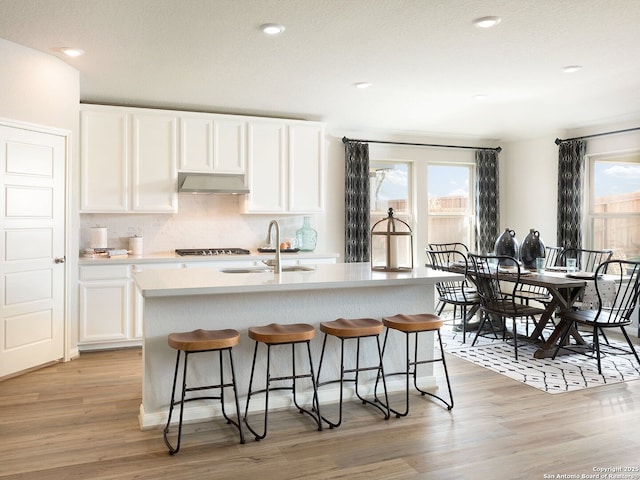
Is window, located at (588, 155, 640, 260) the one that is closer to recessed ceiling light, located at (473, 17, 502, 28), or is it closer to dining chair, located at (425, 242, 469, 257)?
dining chair, located at (425, 242, 469, 257)

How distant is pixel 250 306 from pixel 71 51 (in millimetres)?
2430

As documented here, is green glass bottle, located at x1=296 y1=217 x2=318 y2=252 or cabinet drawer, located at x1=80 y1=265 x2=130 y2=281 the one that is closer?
cabinet drawer, located at x1=80 y1=265 x2=130 y2=281

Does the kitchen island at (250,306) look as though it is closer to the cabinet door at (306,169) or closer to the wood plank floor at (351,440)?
the wood plank floor at (351,440)

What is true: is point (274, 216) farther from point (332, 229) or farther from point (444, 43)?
point (444, 43)

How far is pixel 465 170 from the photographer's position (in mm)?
7676

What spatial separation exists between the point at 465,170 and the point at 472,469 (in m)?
5.66

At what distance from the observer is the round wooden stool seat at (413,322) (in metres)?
3.35

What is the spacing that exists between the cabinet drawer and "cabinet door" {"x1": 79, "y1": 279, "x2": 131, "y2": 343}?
0.05m

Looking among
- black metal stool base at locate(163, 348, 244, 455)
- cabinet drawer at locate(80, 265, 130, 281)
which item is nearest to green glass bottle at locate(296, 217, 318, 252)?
cabinet drawer at locate(80, 265, 130, 281)

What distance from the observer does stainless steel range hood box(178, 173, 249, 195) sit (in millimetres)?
5469

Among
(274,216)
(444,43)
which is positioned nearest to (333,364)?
(444,43)

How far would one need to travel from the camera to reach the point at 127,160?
5363 mm

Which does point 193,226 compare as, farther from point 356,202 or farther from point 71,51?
point 71,51

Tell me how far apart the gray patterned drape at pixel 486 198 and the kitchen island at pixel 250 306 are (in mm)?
3844
